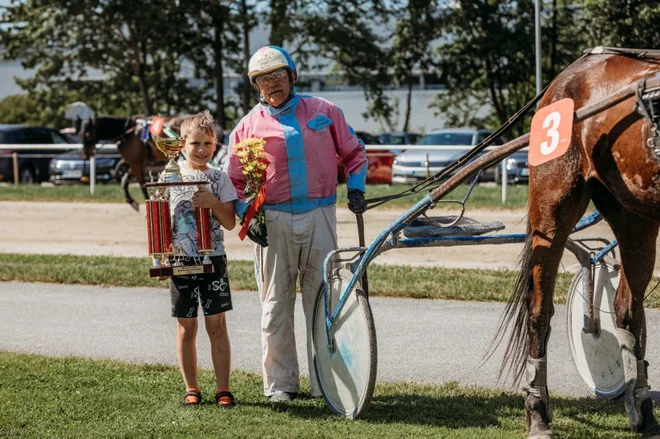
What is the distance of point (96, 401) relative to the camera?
6.07 m

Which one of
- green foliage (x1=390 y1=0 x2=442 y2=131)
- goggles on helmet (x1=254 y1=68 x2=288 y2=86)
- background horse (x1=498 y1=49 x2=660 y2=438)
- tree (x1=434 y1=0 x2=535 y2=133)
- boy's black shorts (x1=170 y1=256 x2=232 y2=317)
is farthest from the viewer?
green foliage (x1=390 y1=0 x2=442 y2=131)

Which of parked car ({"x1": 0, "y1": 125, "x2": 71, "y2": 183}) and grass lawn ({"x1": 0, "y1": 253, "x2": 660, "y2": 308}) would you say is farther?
parked car ({"x1": 0, "y1": 125, "x2": 71, "y2": 183})

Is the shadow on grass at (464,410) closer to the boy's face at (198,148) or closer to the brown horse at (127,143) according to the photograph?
the boy's face at (198,148)

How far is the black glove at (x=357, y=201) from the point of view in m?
5.82

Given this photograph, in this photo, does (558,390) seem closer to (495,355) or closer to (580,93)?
(495,355)

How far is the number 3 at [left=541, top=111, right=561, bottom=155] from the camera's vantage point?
15.8 ft

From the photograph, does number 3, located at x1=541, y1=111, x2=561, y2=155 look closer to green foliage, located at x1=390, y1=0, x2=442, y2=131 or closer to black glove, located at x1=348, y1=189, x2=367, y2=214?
black glove, located at x1=348, y1=189, x2=367, y2=214

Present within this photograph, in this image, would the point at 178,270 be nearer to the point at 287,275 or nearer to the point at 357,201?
the point at 287,275

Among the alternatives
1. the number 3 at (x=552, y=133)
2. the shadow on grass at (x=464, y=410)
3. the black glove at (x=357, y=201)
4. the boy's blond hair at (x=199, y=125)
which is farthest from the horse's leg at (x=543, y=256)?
the boy's blond hair at (x=199, y=125)

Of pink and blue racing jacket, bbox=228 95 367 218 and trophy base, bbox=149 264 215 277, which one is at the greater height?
pink and blue racing jacket, bbox=228 95 367 218

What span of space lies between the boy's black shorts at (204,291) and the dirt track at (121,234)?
5.74 metres

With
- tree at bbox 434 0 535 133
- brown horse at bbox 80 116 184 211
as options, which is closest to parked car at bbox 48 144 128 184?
brown horse at bbox 80 116 184 211

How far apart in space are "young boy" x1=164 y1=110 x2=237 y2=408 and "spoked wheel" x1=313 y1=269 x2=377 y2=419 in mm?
526

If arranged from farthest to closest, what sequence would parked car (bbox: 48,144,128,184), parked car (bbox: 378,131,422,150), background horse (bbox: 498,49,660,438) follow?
parked car (bbox: 378,131,422,150) → parked car (bbox: 48,144,128,184) → background horse (bbox: 498,49,660,438)
